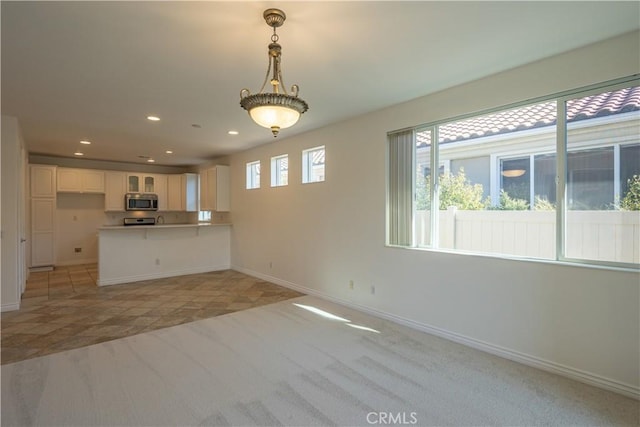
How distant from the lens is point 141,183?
8227mm

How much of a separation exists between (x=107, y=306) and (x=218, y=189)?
10.9 feet

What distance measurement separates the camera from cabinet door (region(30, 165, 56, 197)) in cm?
661

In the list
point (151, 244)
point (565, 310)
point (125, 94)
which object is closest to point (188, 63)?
point (125, 94)

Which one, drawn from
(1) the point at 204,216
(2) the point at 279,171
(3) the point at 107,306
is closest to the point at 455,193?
(2) the point at 279,171

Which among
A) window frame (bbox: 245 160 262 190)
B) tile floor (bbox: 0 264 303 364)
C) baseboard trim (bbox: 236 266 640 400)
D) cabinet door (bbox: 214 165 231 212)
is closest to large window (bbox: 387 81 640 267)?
baseboard trim (bbox: 236 266 640 400)

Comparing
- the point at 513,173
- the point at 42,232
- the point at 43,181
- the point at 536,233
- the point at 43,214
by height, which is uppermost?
the point at 43,181

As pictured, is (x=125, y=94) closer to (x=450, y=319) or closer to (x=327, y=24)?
(x=327, y=24)

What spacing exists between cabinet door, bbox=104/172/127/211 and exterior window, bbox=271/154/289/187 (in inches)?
183

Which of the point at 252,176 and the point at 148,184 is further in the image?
the point at 148,184

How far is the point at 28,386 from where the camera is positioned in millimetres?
2371

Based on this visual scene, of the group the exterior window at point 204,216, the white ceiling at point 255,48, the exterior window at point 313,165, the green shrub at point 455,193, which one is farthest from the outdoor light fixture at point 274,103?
the exterior window at point 204,216

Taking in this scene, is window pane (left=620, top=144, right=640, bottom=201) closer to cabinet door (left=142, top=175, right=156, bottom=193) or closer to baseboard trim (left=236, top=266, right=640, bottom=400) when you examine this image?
baseboard trim (left=236, top=266, right=640, bottom=400)

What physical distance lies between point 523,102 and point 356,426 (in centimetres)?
300

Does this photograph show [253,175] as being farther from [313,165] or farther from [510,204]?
[510,204]
